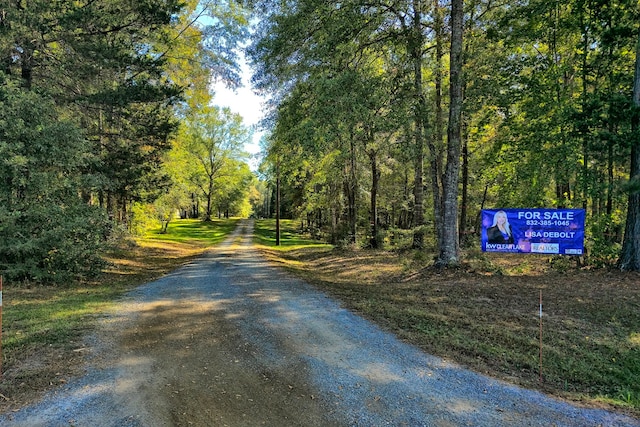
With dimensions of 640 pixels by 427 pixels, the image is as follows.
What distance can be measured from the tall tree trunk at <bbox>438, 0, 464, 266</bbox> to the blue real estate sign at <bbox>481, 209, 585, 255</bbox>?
4.43 feet

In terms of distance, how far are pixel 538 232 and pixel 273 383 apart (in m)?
8.05

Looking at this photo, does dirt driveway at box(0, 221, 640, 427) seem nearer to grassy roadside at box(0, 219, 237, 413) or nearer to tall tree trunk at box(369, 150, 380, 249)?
grassy roadside at box(0, 219, 237, 413)

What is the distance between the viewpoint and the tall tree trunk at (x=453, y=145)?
10508 mm

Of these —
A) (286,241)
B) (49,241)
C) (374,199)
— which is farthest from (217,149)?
(49,241)

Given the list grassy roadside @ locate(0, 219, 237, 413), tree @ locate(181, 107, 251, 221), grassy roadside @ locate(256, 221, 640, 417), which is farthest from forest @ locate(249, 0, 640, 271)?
tree @ locate(181, 107, 251, 221)

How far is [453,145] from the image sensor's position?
1076 cm

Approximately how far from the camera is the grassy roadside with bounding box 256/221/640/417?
4684mm

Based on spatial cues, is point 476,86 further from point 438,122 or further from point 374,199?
point 374,199

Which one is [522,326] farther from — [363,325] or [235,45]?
[235,45]

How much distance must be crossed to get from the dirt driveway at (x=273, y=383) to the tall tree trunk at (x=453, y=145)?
5219mm

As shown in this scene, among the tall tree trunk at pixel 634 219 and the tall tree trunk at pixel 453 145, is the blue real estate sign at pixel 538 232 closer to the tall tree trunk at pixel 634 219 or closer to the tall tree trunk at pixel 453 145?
the tall tree trunk at pixel 453 145

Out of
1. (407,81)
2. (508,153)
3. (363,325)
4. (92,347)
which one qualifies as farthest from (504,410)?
(508,153)

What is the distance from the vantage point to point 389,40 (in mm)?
12266

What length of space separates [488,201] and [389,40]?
19.1m
